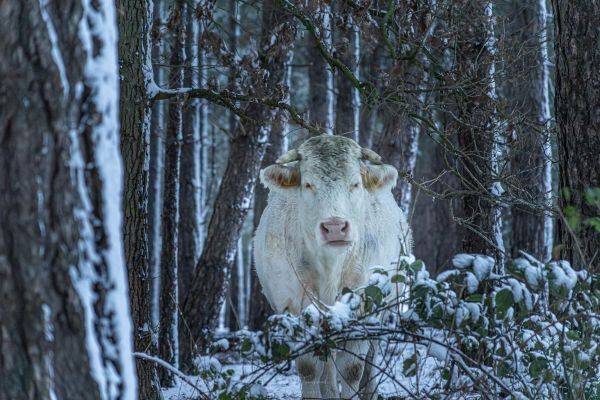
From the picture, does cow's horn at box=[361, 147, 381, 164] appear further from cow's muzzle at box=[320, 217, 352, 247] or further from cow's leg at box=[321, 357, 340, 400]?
cow's leg at box=[321, 357, 340, 400]

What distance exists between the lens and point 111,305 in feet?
10.1

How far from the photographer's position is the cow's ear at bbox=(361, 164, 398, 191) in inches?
290

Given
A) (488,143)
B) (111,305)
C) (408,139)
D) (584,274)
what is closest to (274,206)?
(488,143)

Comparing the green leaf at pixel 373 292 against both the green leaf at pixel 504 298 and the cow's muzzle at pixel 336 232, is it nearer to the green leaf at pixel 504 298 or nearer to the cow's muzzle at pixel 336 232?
the green leaf at pixel 504 298

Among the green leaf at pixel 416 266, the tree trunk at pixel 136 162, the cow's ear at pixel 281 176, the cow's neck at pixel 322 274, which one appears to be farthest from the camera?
the cow's ear at pixel 281 176

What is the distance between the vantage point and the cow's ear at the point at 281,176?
7273 millimetres

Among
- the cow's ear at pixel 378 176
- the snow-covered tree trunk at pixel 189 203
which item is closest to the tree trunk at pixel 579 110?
the cow's ear at pixel 378 176

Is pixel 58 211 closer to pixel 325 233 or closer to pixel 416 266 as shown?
pixel 416 266

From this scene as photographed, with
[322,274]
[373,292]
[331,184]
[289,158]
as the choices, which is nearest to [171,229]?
[289,158]

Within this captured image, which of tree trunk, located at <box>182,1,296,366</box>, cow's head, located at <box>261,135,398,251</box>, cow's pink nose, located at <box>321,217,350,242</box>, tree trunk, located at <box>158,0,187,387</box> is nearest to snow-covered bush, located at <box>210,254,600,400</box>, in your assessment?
cow's pink nose, located at <box>321,217,350,242</box>

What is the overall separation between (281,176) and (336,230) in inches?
40.6

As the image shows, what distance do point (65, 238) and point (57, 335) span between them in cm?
36

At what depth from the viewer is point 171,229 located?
963 cm

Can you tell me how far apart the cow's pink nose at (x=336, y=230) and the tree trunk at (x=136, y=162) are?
1.45m
